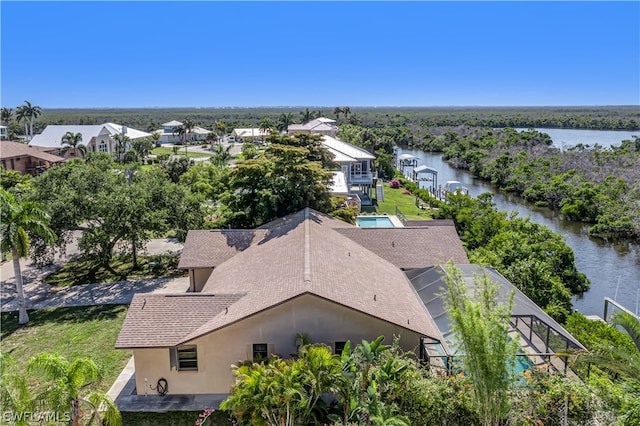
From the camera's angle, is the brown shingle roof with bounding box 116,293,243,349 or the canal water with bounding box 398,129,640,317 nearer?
the brown shingle roof with bounding box 116,293,243,349

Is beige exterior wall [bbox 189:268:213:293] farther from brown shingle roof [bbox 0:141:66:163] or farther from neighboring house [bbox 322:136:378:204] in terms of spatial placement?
brown shingle roof [bbox 0:141:66:163]

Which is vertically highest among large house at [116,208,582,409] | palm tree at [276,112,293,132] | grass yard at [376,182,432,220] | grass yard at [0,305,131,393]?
palm tree at [276,112,293,132]

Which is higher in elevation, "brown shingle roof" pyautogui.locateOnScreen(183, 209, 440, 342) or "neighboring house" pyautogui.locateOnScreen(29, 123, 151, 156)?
"neighboring house" pyautogui.locateOnScreen(29, 123, 151, 156)

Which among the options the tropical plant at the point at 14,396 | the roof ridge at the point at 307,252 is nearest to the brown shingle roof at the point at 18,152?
the roof ridge at the point at 307,252

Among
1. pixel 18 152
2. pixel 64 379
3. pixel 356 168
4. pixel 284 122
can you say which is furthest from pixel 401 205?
pixel 284 122

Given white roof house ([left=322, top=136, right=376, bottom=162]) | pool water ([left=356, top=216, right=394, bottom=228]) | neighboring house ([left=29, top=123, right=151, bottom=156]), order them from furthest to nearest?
neighboring house ([left=29, top=123, right=151, bottom=156])
white roof house ([left=322, top=136, right=376, bottom=162])
pool water ([left=356, top=216, right=394, bottom=228])

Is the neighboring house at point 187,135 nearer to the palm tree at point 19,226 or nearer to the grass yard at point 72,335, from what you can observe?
the palm tree at point 19,226

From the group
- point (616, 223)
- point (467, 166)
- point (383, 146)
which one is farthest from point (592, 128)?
point (616, 223)

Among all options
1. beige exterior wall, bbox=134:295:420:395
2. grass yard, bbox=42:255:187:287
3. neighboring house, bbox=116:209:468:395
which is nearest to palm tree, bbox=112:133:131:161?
grass yard, bbox=42:255:187:287
